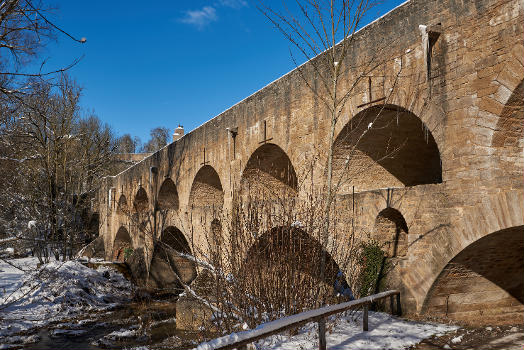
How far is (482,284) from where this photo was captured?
20.2 ft

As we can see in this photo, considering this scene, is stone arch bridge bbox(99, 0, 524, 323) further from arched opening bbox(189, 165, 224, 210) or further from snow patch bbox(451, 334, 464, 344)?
arched opening bbox(189, 165, 224, 210)

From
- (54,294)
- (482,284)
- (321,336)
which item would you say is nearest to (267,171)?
(482,284)

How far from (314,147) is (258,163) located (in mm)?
2989

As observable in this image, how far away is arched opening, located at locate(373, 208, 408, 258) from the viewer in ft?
23.0

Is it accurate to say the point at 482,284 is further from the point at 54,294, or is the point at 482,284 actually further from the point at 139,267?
the point at 139,267

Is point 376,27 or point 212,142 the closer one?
point 376,27

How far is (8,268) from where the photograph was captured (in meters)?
16.1

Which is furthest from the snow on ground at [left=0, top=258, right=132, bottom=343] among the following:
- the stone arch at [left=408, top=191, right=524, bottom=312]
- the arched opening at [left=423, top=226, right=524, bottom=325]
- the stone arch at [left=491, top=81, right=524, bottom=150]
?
the stone arch at [left=491, top=81, right=524, bottom=150]

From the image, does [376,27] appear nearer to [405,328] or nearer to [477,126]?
[477,126]

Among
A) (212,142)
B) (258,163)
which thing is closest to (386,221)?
(258,163)

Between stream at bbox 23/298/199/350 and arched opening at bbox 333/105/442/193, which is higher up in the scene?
arched opening at bbox 333/105/442/193

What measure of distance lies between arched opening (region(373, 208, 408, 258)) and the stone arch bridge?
0.02 metres

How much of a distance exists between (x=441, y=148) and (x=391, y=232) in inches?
68.9

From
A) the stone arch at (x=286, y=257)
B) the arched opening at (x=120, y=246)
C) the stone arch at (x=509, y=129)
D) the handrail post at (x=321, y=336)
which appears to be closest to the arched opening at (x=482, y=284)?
the stone arch at (x=509, y=129)
